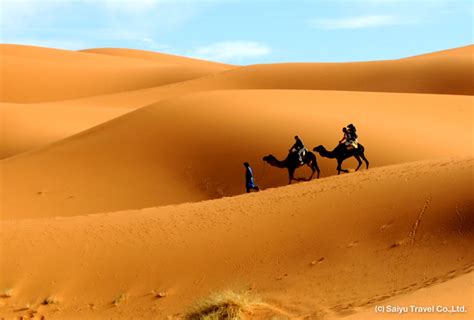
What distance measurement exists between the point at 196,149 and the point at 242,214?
477 inches

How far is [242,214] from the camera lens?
46.1 ft

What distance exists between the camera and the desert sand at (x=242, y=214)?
10.5m

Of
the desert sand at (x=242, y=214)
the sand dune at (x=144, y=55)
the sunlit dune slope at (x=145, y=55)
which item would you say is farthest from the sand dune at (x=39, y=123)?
the sunlit dune slope at (x=145, y=55)

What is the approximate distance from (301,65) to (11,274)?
186 ft

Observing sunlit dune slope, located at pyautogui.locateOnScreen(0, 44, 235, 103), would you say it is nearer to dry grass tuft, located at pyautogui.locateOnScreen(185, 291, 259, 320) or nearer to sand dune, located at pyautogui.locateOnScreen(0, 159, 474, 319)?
sand dune, located at pyautogui.locateOnScreen(0, 159, 474, 319)

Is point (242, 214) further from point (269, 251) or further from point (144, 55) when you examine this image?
point (144, 55)

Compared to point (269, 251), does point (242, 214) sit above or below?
above

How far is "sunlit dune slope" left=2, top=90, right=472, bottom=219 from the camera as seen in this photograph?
2338cm

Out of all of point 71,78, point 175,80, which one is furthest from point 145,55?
point 175,80

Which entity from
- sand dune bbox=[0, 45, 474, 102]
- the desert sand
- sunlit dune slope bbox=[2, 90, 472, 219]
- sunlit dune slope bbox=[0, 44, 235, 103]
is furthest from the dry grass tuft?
sunlit dune slope bbox=[0, 44, 235, 103]

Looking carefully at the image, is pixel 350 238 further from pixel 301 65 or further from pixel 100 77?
pixel 100 77

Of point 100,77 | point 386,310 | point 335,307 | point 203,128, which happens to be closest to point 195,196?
point 203,128

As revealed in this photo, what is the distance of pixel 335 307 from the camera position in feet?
30.1

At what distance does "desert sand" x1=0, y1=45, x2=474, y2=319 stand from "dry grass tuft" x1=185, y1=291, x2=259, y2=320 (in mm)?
208
